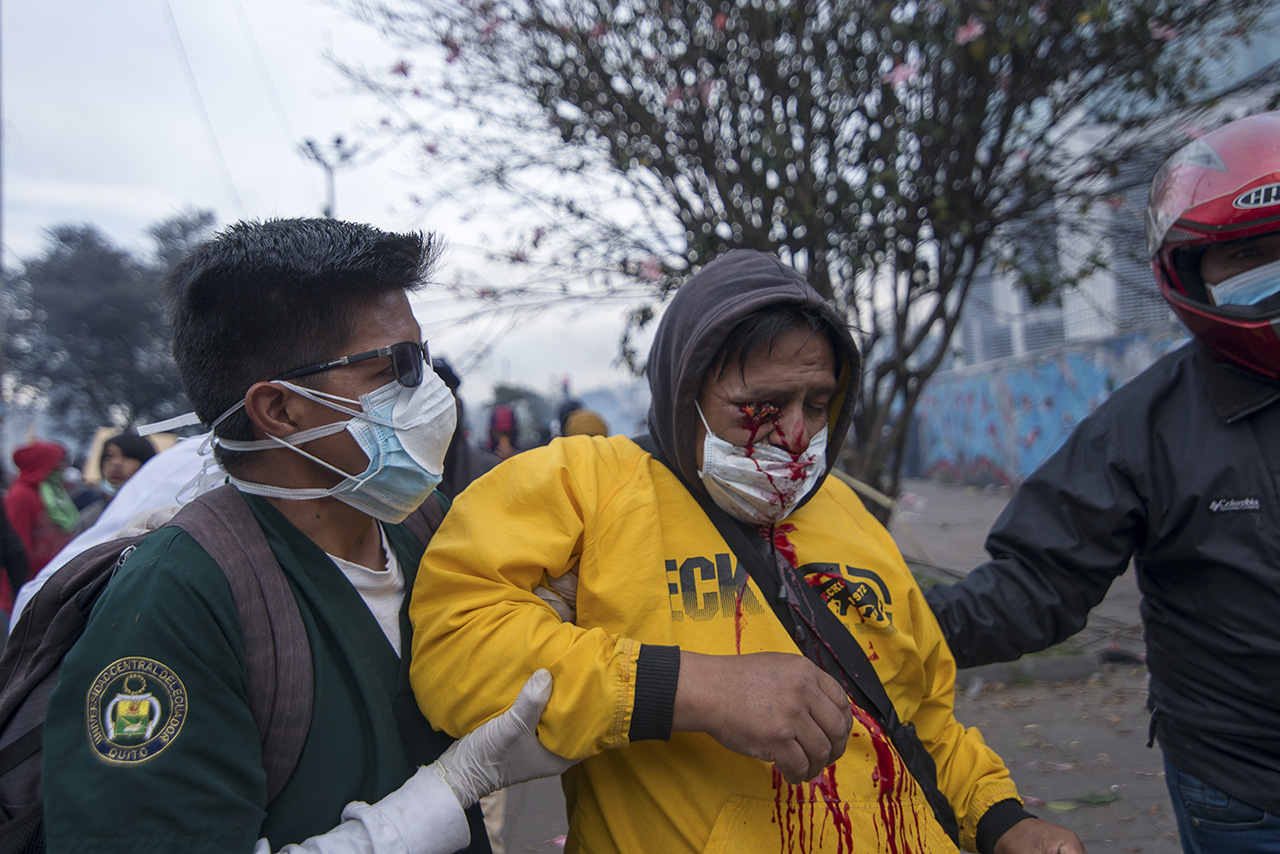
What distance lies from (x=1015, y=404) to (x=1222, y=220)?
16.4 metres

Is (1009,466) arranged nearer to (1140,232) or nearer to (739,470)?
(1140,232)

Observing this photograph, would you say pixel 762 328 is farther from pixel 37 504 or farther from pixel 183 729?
pixel 37 504

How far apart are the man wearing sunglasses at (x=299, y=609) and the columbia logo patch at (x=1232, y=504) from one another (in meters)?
1.45

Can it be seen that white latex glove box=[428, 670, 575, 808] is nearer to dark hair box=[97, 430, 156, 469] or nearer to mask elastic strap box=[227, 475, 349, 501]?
mask elastic strap box=[227, 475, 349, 501]

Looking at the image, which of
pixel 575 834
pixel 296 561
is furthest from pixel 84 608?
pixel 575 834

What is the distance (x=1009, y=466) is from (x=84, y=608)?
18.1 meters

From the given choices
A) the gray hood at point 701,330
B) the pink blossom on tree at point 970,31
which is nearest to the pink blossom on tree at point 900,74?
the pink blossom on tree at point 970,31

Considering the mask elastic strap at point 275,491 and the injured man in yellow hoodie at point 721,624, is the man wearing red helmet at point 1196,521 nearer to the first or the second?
the injured man in yellow hoodie at point 721,624

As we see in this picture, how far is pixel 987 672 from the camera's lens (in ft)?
18.6

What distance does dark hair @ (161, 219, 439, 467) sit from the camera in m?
1.50

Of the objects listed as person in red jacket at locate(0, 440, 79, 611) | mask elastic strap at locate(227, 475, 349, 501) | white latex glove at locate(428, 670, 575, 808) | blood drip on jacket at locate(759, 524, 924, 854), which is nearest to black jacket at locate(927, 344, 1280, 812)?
blood drip on jacket at locate(759, 524, 924, 854)

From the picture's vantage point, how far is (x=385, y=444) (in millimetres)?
1648

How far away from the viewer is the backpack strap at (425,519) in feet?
6.10

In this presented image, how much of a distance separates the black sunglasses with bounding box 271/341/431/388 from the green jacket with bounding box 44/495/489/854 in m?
0.36
